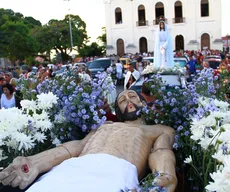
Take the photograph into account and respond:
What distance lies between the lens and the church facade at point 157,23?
4578cm

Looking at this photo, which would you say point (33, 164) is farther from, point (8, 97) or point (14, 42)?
point (14, 42)

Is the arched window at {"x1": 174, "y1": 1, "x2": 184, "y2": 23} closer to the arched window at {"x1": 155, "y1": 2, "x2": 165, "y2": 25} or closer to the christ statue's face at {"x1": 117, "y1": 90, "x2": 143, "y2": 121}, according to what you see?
the arched window at {"x1": 155, "y1": 2, "x2": 165, "y2": 25}

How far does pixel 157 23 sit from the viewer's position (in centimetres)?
4741

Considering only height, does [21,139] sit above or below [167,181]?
above

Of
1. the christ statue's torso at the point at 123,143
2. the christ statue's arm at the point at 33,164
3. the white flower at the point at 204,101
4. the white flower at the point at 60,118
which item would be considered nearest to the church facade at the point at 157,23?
the white flower at the point at 60,118

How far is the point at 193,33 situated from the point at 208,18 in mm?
2539

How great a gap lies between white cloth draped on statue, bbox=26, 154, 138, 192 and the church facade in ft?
142

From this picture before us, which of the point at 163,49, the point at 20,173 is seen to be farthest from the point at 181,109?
the point at 163,49

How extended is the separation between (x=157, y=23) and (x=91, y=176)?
151 feet

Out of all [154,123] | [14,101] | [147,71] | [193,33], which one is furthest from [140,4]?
[154,123]

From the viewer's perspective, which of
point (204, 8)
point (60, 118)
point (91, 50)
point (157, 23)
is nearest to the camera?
point (60, 118)

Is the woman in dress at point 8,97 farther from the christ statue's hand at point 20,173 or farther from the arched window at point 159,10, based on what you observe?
the arched window at point 159,10

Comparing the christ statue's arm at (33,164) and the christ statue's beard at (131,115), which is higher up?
the christ statue's beard at (131,115)

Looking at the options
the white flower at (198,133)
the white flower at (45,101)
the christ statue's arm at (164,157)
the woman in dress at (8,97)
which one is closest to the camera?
the white flower at (198,133)
